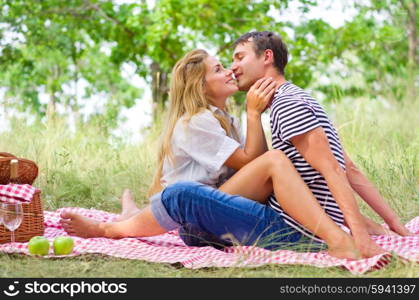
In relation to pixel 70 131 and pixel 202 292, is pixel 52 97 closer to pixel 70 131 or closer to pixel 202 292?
pixel 70 131

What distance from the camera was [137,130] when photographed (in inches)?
289

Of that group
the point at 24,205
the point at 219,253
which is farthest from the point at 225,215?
the point at 24,205

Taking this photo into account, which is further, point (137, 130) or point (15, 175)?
point (137, 130)

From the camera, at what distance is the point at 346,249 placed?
3.12m

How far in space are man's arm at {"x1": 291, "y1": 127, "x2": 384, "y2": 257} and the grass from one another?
0.52ft

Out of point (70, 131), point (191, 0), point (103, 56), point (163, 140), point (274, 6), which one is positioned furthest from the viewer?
point (103, 56)

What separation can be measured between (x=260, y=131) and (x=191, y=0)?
18.8 feet

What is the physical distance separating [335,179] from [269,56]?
84 centimetres

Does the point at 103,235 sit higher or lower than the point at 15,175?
lower

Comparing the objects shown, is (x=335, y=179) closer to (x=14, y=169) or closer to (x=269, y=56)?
(x=269, y=56)

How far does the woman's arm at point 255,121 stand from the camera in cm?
346

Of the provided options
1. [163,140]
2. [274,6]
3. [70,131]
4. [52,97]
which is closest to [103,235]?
[163,140]

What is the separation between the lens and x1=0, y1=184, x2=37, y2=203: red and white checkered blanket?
3855 mm

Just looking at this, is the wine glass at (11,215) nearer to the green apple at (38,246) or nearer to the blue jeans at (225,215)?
the green apple at (38,246)
